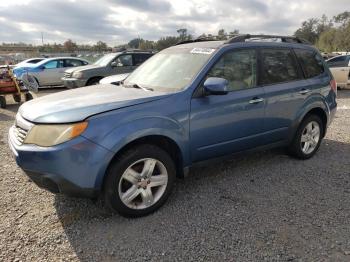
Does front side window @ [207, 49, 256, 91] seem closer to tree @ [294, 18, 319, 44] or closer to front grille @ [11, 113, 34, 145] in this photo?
front grille @ [11, 113, 34, 145]

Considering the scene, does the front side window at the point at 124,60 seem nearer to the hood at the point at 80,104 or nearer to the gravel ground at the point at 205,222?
the gravel ground at the point at 205,222

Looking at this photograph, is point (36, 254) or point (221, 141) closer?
point (36, 254)

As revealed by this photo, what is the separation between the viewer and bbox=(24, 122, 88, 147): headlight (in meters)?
2.78

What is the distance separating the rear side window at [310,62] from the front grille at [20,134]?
145 inches

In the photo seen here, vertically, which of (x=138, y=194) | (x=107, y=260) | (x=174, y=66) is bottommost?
(x=107, y=260)

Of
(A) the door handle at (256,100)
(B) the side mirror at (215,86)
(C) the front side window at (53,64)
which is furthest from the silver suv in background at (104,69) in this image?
(B) the side mirror at (215,86)

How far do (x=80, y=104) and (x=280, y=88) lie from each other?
8.37 feet

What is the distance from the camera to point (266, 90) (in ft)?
13.5

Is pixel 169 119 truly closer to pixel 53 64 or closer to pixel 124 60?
pixel 124 60

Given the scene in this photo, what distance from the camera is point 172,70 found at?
154 inches

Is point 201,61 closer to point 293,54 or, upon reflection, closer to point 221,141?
point 221,141

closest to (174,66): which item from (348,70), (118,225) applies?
(118,225)

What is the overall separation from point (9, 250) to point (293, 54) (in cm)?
413

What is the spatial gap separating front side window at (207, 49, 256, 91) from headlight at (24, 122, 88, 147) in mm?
1555
